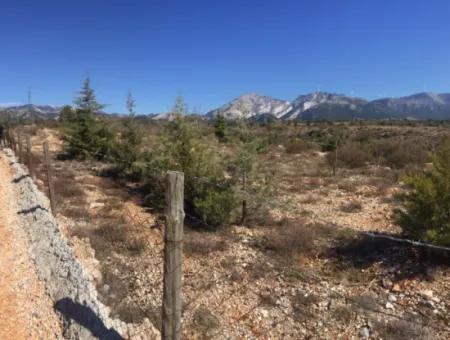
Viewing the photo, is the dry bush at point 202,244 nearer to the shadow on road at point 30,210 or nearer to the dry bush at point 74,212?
the dry bush at point 74,212

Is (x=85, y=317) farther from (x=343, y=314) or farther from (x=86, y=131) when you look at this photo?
(x=86, y=131)

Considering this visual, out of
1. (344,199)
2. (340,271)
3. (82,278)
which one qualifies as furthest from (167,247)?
(344,199)

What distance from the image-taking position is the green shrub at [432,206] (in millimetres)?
5535

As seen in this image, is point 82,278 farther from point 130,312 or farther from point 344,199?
point 344,199

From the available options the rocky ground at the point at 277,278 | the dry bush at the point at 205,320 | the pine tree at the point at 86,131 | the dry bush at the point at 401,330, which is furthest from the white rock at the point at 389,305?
the pine tree at the point at 86,131

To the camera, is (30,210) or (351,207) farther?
(351,207)

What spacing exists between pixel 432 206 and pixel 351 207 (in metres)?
4.10

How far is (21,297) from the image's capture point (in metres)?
4.91

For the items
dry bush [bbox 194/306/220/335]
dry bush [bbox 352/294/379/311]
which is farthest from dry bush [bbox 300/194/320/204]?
dry bush [bbox 194/306/220/335]

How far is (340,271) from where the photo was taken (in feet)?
19.1

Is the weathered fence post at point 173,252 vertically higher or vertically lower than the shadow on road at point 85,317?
higher

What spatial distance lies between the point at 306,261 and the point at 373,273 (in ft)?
3.87

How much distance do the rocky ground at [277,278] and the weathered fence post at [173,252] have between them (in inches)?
53.4

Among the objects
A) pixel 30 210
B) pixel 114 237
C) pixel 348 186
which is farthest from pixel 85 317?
pixel 348 186
